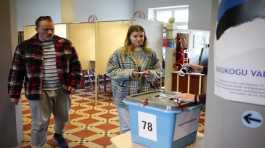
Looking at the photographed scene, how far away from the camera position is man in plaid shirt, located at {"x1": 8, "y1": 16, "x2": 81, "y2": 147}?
2.40 m

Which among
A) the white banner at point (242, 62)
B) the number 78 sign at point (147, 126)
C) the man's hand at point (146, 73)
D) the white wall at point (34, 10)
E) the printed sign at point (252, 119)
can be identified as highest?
the white wall at point (34, 10)

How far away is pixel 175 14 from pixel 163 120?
8.57 metres

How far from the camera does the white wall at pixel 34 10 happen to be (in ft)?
22.9

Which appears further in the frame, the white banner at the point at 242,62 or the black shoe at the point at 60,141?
the black shoe at the point at 60,141

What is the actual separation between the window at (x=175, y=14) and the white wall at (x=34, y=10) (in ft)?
11.3

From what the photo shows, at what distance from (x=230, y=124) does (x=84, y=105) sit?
4.23 meters

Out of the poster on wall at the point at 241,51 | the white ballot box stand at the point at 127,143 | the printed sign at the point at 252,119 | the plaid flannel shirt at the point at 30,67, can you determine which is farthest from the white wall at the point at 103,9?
the printed sign at the point at 252,119

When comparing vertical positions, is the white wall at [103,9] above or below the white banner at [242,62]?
above

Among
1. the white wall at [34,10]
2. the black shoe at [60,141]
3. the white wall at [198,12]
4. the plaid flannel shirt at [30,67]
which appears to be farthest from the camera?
the white wall at [198,12]

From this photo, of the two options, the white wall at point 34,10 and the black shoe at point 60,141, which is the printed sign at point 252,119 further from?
the white wall at point 34,10

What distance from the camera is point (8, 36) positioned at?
2.68 meters

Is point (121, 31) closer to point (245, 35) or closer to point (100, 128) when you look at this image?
point (100, 128)

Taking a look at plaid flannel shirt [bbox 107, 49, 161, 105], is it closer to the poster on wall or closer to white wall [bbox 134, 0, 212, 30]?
the poster on wall

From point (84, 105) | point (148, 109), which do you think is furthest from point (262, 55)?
point (84, 105)
